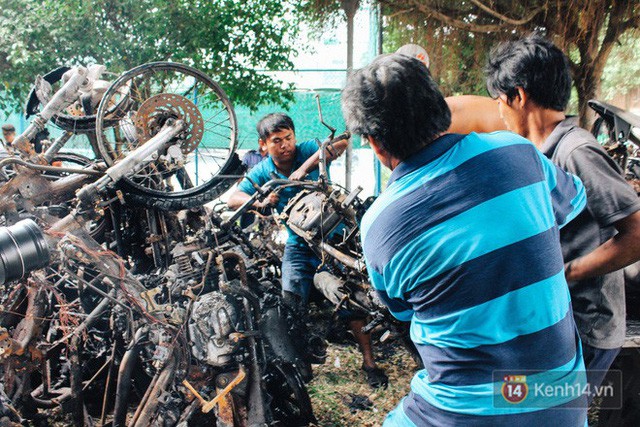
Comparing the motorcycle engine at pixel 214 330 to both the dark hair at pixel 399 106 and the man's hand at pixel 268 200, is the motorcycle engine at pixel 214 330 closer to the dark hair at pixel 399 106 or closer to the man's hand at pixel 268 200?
the man's hand at pixel 268 200

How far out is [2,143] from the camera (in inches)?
147

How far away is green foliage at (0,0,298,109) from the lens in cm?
802

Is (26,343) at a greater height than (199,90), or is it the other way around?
(199,90)

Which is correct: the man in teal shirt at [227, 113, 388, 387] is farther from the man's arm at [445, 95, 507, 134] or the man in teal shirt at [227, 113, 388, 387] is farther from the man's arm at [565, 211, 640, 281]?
the man's arm at [565, 211, 640, 281]

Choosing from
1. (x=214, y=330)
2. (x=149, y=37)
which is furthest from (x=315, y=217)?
(x=149, y=37)

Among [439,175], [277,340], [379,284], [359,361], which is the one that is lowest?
[359,361]

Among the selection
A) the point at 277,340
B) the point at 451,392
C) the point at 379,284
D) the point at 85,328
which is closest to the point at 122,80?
the point at 85,328

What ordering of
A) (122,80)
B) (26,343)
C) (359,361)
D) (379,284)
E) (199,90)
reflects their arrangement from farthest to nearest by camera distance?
(199,90) < (359,361) < (122,80) < (26,343) < (379,284)

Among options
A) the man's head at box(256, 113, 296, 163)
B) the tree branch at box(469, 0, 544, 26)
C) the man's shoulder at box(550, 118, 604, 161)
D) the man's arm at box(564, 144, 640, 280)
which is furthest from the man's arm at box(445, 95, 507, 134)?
the tree branch at box(469, 0, 544, 26)

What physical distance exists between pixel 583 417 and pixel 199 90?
5.93 metres

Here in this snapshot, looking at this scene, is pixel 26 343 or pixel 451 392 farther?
pixel 26 343

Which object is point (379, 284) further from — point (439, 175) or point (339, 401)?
point (339, 401)

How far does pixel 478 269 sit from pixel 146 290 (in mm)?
1966

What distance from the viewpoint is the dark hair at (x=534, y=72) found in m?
1.98
